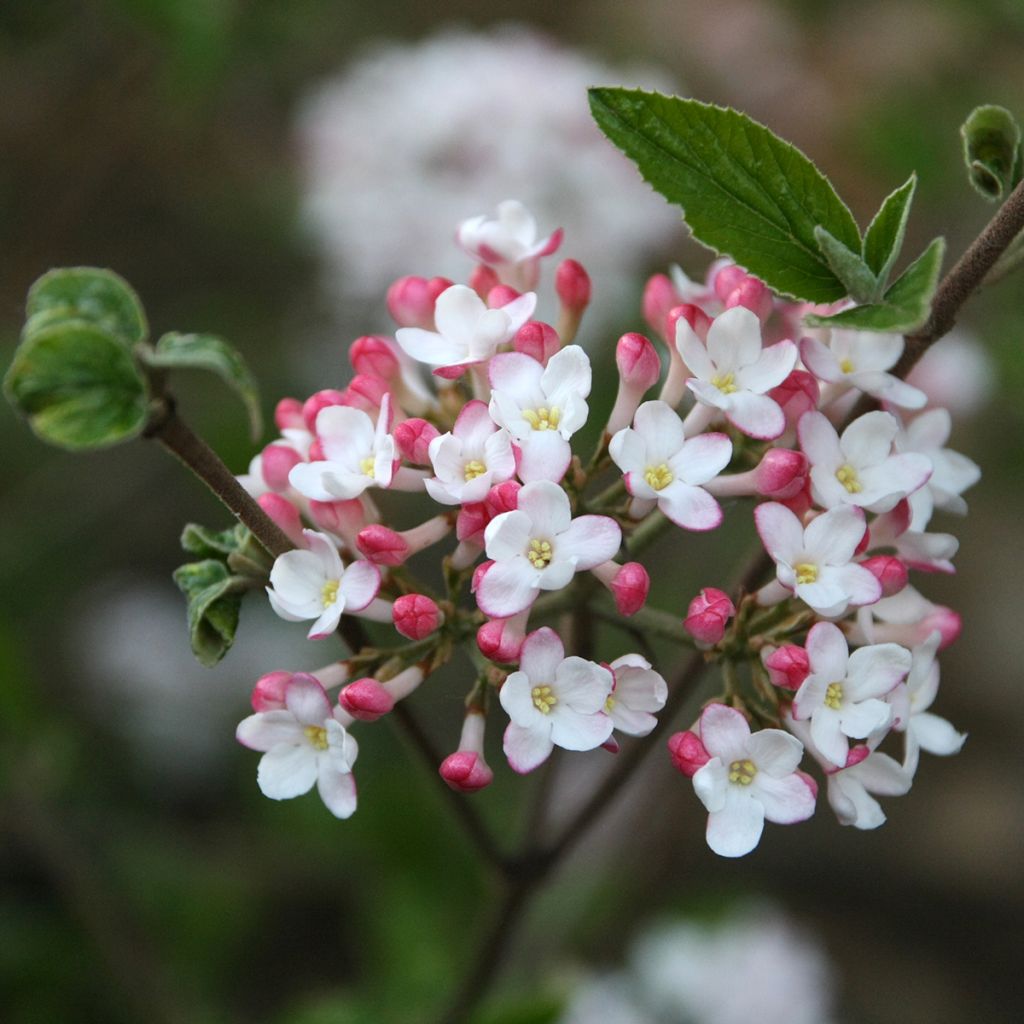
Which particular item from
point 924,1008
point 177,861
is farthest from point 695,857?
point 177,861

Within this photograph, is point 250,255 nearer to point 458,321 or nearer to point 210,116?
point 210,116

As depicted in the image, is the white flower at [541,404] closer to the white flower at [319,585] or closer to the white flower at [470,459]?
the white flower at [470,459]

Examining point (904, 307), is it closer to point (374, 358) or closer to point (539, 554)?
point (539, 554)

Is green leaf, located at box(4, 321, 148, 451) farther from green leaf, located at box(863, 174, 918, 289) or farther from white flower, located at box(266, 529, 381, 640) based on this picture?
green leaf, located at box(863, 174, 918, 289)

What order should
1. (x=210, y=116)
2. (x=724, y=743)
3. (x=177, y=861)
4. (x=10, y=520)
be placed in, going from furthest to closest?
1. (x=210, y=116)
2. (x=10, y=520)
3. (x=177, y=861)
4. (x=724, y=743)

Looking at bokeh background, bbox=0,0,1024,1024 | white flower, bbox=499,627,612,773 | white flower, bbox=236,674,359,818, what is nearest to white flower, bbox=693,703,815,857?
white flower, bbox=499,627,612,773

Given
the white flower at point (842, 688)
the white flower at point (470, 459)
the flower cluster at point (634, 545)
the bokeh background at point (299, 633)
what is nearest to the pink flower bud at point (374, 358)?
the flower cluster at point (634, 545)

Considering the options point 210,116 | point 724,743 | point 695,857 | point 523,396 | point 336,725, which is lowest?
point 695,857
